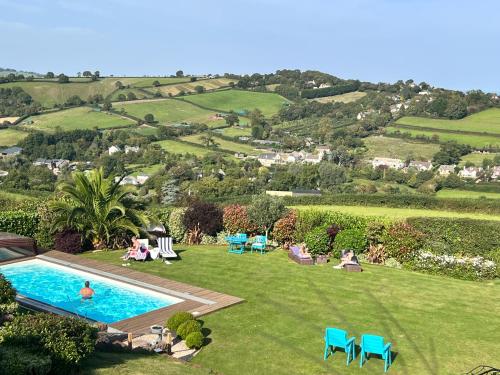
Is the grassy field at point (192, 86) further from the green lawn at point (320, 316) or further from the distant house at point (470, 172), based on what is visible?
the green lawn at point (320, 316)

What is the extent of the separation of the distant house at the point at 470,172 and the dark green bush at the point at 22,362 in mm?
70318

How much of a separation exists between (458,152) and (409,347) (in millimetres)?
77645

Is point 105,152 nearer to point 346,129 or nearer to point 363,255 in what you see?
point 346,129

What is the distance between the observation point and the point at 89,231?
2144 cm

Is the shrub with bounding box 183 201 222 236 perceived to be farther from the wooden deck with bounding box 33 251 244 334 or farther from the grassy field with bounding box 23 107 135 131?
the grassy field with bounding box 23 107 135 131

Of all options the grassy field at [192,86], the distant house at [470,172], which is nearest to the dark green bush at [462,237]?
the distant house at [470,172]

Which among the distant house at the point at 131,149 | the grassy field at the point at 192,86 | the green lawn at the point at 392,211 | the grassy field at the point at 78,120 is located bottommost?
the distant house at the point at 131,149

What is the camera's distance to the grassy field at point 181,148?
9088cm

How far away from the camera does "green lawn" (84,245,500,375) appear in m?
10.9

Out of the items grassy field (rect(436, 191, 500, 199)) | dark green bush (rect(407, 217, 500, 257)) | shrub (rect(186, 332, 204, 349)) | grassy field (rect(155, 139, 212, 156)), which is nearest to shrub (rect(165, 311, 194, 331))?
shrub (rect(186, 332, 204, 349))

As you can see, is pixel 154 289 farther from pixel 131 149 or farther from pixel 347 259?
pixel 131 149

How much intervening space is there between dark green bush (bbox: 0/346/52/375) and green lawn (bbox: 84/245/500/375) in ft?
4.09

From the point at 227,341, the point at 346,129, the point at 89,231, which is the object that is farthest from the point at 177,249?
the point at 346,129

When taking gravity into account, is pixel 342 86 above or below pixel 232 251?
above
